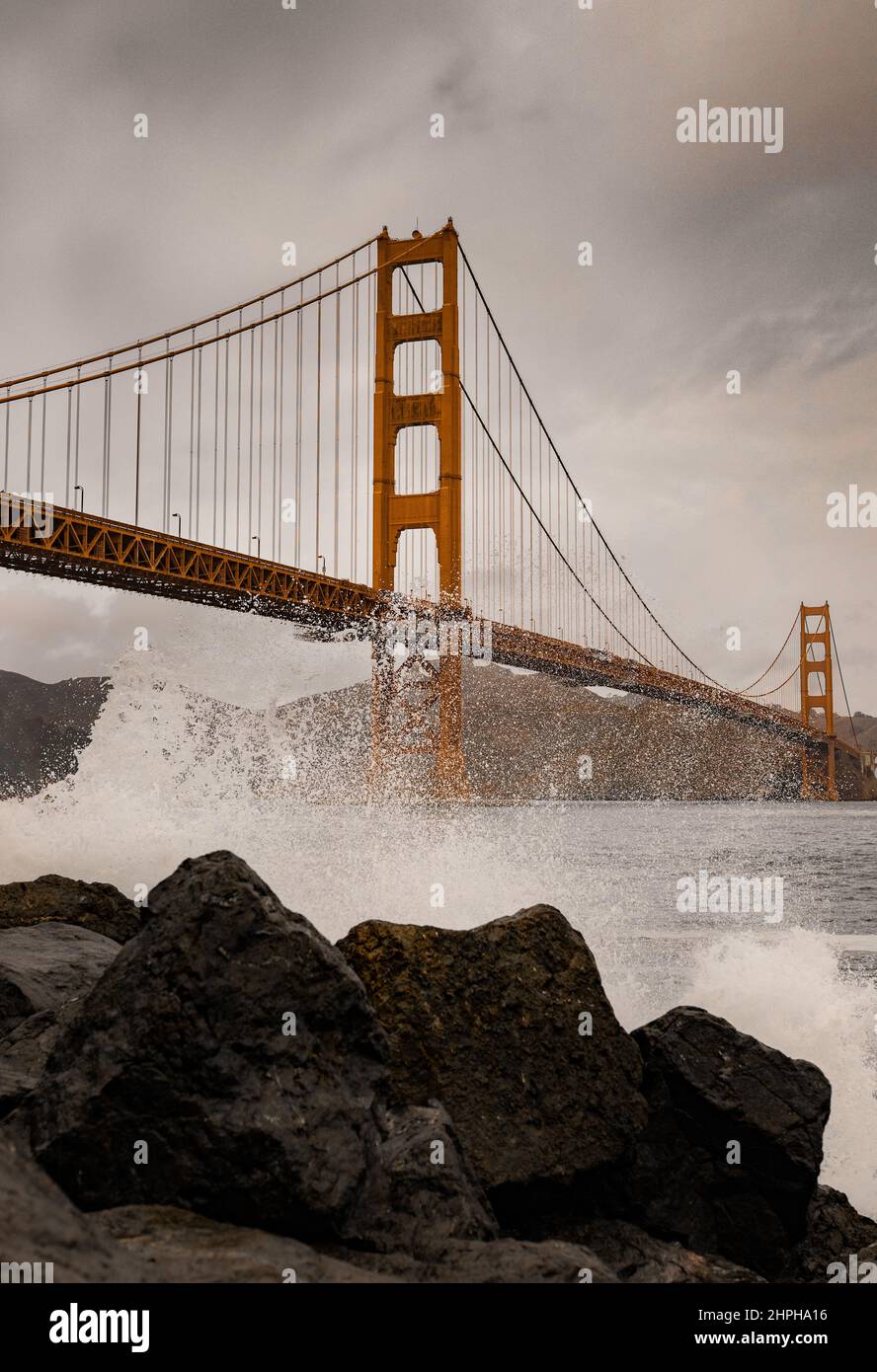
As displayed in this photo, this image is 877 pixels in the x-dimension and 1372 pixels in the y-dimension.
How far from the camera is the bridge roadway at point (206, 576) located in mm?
17922

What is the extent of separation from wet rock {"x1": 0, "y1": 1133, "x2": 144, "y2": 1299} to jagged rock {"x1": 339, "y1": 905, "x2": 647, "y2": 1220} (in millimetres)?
1447

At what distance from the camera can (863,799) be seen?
192 ft

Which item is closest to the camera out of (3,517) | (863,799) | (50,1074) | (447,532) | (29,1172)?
(29,1172)

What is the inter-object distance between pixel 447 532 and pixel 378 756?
6.23 m

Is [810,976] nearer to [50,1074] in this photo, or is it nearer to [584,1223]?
[584,1223]

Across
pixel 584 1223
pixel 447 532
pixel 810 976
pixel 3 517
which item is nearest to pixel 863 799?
pixel 447 532

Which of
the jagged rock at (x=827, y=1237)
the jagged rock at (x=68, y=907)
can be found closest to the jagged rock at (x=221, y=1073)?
the jagged rock at (x=827, y=1237)

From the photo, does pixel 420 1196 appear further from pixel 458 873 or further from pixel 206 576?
pixel 206 576

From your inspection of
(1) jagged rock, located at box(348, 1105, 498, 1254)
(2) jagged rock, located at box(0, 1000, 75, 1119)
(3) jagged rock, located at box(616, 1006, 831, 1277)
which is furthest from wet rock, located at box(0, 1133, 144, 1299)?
(3) jagged rock, located at box(616, 1006, 831, 1277)

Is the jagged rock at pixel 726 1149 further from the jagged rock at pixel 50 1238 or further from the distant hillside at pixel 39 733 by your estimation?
the distant hillside at pixel 39 733

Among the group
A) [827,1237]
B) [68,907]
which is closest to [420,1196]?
[827,1237]

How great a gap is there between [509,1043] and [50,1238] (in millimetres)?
1806

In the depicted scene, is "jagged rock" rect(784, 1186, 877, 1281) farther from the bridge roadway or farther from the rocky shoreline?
the bridge roadway
